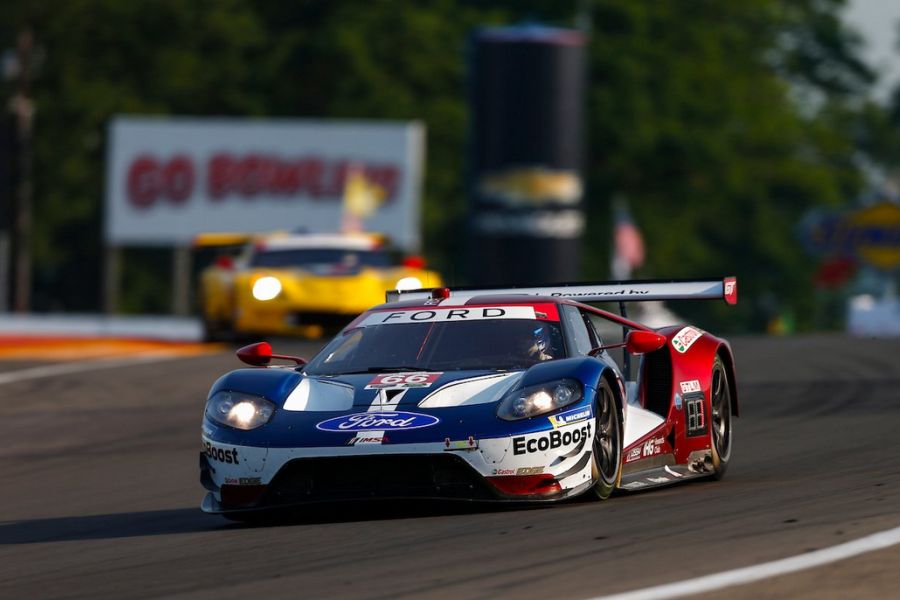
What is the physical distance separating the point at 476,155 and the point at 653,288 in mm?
25391

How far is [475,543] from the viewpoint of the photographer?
7582 millimetres

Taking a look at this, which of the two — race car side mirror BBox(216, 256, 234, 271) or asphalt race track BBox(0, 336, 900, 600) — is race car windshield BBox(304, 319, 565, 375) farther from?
race car side mirror BBox(216, 256, 234, 271)

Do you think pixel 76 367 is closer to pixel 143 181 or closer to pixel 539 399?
pixel 539 399

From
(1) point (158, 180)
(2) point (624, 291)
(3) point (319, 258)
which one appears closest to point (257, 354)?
(2) point (624, 291)

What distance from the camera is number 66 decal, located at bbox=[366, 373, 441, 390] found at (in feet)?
29.6

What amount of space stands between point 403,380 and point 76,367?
13.1 metres

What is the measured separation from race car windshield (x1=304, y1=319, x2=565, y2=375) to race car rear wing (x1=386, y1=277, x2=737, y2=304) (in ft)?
2.11

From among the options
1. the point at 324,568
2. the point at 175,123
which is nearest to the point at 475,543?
the point at 324,568

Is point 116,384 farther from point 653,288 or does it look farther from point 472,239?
point 472,239

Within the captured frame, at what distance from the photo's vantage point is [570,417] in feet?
28.6

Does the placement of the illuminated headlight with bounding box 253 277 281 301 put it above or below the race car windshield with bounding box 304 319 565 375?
below

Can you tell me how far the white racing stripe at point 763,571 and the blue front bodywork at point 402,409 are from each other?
1.99m

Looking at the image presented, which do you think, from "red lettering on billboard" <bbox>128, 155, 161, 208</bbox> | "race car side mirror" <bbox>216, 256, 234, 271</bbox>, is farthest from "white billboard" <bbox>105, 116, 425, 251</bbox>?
"race car side mirror" <bbox>216, 256, 234, 271</bbox>

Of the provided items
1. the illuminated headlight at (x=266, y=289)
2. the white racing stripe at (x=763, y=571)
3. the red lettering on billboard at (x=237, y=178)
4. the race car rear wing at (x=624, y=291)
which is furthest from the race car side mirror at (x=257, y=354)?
the red lettering on billboard at (x=237, y=178)
